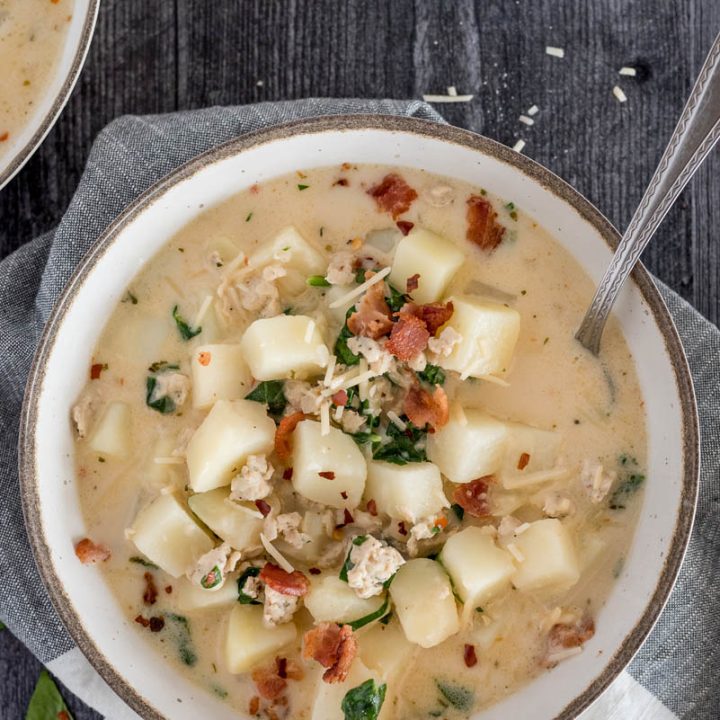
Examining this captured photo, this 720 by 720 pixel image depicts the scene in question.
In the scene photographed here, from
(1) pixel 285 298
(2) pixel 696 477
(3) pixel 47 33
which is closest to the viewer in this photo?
(2) pixel 696 477

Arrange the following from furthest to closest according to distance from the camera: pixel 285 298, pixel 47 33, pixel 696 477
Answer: pixel 47 33
pixel 285 298
pixel 696 477

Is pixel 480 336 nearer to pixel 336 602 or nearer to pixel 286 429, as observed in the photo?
pixel 286 429

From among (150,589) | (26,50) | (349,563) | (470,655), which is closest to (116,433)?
(150,589)

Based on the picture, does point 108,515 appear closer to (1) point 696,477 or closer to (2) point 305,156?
(2) point 305,156

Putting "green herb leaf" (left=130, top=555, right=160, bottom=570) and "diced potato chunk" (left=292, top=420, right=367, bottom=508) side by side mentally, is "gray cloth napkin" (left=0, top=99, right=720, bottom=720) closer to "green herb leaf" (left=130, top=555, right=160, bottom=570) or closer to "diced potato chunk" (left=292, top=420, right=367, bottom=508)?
"green herb leaf" (left=130, top=555, right=160, bottom=570)

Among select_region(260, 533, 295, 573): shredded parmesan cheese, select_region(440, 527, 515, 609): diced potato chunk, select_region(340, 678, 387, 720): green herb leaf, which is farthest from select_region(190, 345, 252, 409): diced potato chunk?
select_region(340, 678, 387, 720): green herb leaf

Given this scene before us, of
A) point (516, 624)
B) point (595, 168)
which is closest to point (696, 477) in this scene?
point (516, 624)

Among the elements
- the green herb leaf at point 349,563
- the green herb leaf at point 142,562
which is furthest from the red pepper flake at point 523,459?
the green herb leaf at point 142,562
